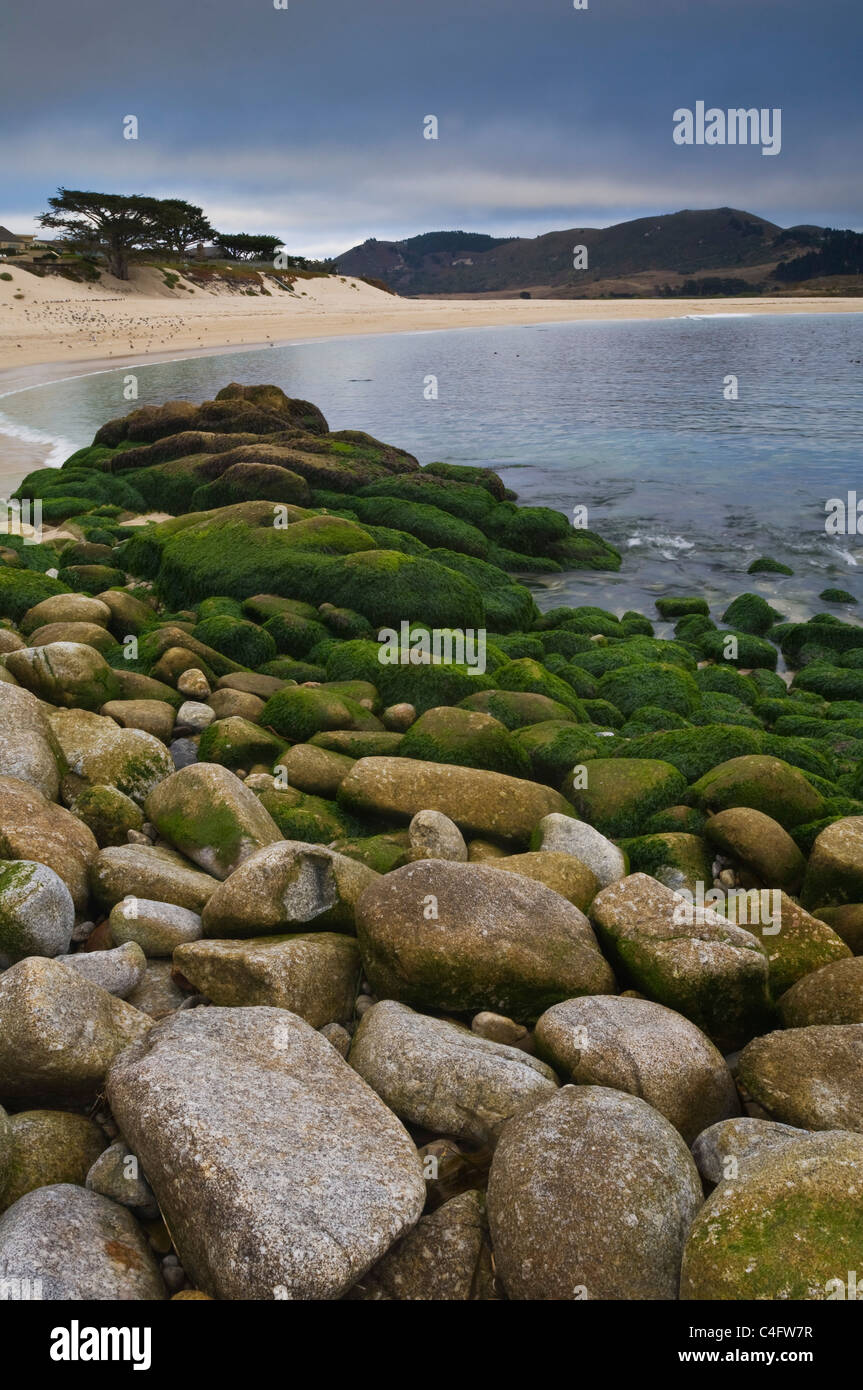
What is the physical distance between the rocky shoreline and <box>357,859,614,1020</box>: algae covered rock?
0.05ft

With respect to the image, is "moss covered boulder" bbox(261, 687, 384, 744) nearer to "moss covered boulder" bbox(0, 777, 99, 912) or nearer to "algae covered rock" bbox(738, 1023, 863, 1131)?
"moss covered boulder" bbox(0, 777, 99, 912)

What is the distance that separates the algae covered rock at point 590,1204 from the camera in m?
3.05

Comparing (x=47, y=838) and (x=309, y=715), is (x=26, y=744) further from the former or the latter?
(x=309, y=715)

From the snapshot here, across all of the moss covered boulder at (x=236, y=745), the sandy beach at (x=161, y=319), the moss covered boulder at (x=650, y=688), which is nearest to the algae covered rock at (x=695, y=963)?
the moss covered boulder at (x=236, y=745)

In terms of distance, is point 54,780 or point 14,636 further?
point 14,636

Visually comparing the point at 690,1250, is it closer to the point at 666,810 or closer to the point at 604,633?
the point at 666,810

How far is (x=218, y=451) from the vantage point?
1805 cm

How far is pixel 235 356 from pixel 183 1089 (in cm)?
4700

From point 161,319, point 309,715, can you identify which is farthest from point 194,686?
point 161,319

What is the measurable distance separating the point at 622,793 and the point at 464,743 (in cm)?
125

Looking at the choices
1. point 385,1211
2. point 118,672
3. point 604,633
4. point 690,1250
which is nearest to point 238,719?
point 118,672

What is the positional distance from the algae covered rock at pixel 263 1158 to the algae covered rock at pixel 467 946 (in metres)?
0.74

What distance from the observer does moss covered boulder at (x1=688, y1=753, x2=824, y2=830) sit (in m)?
6.56

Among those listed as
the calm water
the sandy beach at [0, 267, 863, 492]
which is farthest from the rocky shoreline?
the sandy beach at [0, 267, 863, 492]
